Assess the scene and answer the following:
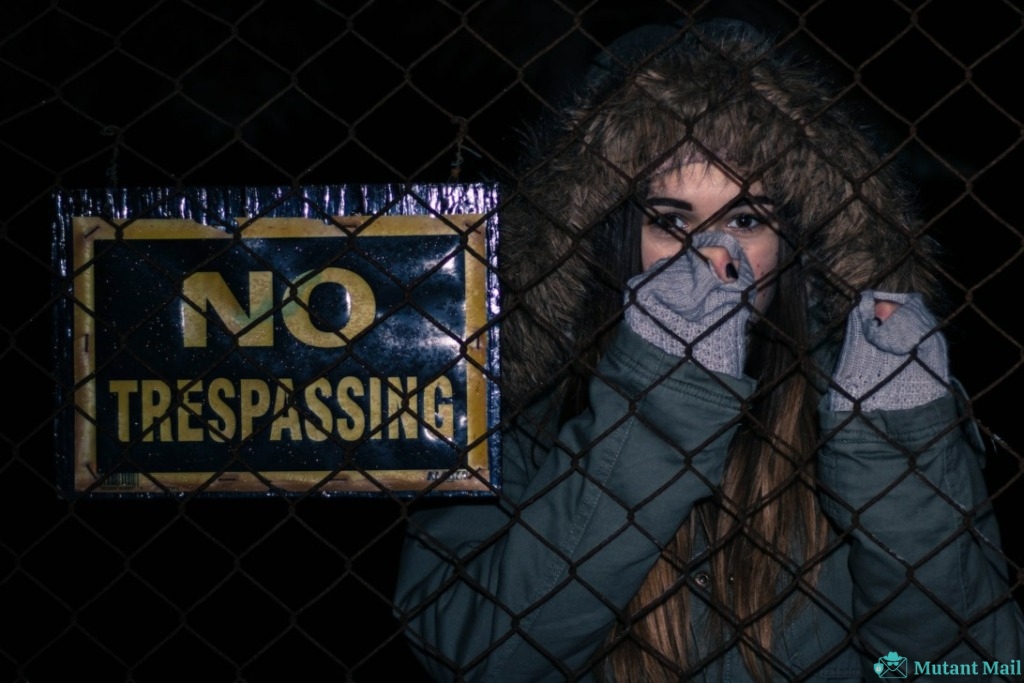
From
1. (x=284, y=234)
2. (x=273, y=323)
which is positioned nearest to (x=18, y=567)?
(x=273, y=323)

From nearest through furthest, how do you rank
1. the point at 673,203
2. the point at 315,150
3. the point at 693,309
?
the point at 693,309, the point at 673,203, the point at 315,150

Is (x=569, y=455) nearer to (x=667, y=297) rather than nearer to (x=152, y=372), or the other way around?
(x=667, y=297)

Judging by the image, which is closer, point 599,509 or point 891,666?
point 599,509

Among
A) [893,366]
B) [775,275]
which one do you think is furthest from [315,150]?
[893,366]

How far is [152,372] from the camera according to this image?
1.27 metres

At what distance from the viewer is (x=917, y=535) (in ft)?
4.38

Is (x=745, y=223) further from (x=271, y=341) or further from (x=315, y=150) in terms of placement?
(x=315, y=150)

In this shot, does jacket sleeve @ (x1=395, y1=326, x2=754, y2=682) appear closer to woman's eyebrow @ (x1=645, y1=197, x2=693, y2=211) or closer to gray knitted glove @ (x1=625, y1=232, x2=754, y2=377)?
gray knitted glove @ (x1=625, y1=232, x2=754, y2=377)

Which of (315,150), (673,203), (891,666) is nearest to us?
(891,666)

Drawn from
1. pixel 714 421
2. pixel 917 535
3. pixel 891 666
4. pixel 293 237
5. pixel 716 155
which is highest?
pixel 716 155

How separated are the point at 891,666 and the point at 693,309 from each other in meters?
0.65

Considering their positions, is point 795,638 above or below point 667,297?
below

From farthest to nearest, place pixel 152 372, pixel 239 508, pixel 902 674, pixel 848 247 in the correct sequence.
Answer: pixel 239 508
pixel 848 247
pixel 902 674
pixel 152 372

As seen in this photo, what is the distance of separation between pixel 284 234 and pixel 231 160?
114 inches
